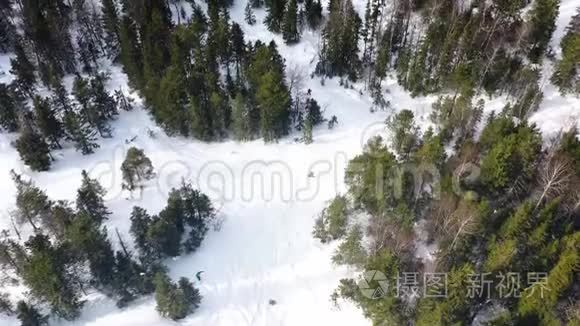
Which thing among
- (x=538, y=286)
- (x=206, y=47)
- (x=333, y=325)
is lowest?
(x=333, y=325)

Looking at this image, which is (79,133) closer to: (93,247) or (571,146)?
(93,247)

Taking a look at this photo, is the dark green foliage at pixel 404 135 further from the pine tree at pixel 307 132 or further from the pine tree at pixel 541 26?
the pine tree at pixel 541 26

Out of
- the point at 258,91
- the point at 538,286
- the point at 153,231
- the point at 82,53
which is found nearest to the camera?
the point at 538,286

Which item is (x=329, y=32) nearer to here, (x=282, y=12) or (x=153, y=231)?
(x=282, y=12)

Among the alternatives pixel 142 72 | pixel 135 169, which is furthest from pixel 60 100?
pixel 135 169

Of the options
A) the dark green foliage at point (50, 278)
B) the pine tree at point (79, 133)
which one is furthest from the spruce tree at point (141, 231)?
the pine tree at point (79, 133)

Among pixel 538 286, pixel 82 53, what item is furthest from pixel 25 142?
pixel 538 286

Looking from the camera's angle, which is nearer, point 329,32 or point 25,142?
point 25,142
